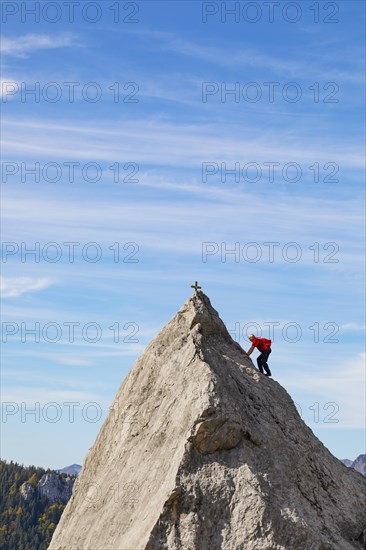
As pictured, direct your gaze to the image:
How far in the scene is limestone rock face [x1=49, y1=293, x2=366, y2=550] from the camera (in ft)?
60.7

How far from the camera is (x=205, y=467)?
1908cm

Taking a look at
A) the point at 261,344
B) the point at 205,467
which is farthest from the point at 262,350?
the point at 205,467

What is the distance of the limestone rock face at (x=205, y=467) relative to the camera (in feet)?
60.7

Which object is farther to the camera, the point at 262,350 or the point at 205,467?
the point at 262,350

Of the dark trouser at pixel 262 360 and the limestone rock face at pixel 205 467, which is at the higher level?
the dark trouser at pixel 262 360

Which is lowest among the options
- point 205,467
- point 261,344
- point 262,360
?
point 205,467

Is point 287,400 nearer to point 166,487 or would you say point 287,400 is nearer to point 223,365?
point 223,365

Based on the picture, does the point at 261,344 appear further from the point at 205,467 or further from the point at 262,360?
the point at 205,467

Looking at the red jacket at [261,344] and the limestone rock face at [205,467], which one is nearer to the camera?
the limestone rock face at [205,467]

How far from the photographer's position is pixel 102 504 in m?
21.3

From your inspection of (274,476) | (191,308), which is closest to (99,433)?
(191,308)

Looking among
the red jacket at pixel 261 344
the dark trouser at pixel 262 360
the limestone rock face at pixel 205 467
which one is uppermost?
the red jacket at pixel 261 344

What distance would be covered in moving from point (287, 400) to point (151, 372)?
4.09m

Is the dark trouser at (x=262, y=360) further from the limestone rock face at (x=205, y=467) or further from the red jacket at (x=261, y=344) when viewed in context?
the limestone rock face at (x=205, y=467)
